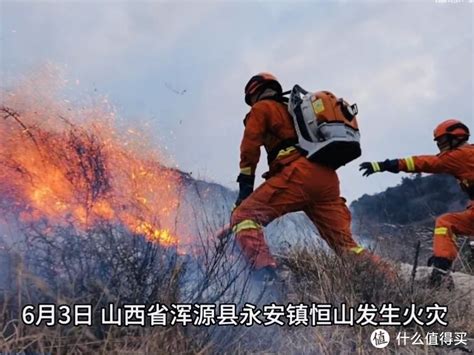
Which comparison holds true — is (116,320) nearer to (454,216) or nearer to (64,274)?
(64,274)

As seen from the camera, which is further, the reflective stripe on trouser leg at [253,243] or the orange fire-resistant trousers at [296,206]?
the orange fire-resistant trousers at [296,206]

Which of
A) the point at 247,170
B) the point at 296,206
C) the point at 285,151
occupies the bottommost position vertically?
the point at 296,206

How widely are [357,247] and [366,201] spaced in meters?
22.4

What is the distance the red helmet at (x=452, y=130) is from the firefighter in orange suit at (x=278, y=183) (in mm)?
1720

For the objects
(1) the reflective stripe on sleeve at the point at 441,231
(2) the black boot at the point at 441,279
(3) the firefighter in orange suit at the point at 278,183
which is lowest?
(2) the black boot at the point at 441,279

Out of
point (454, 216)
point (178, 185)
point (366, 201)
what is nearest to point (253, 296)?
point (178, 185)

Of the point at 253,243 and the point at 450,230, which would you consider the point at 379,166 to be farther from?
the point at 253,243

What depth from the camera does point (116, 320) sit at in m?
2.70

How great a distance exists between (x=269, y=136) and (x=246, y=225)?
35.1 inches

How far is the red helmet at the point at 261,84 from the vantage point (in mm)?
4957

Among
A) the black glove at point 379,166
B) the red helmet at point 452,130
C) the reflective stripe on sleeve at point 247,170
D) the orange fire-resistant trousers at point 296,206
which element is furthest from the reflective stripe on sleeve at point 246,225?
→ the red helmet at point 452,130

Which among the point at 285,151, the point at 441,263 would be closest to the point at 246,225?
the point at 285,151

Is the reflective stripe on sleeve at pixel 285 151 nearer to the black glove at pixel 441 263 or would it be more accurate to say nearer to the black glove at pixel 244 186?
the black glove at pixel 244 186

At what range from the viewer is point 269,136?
4.84 m
